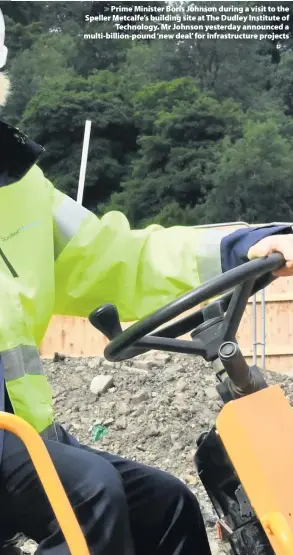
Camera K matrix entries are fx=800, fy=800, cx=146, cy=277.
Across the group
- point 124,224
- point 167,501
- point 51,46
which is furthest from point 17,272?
point 51,46

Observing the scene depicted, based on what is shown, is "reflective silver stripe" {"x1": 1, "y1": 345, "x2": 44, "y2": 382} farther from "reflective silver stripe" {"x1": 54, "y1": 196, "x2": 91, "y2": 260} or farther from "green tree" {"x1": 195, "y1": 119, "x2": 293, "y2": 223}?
"green tree" {"x1": 195, "y1": 119, "x2": 293, "y2": 223}

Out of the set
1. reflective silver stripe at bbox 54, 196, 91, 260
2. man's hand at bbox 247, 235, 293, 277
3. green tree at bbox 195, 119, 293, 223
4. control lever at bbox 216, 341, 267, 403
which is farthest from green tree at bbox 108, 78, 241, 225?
control lever at bbox 216, 341, 267, 403

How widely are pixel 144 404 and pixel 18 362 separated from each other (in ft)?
12.9

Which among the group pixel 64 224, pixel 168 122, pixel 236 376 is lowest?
pixel 168 122

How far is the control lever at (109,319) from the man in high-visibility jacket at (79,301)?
293 millimetres

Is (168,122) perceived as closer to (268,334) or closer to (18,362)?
(268,334)

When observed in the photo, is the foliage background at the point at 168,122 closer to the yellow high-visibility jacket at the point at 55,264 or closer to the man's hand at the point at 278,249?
the yellow high-visibility jacket at the point at 55,264

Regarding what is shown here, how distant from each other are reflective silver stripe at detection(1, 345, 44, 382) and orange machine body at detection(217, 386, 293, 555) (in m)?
0.51

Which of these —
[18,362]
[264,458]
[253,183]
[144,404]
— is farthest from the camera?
[253,183]

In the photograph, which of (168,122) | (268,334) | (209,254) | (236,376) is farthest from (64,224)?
(168,122)

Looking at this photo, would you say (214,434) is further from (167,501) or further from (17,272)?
(17,272)

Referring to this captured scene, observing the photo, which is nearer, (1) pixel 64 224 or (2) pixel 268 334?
(1) pixel 64 224

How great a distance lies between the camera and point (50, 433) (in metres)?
1.72

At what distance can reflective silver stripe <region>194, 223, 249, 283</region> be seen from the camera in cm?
181
